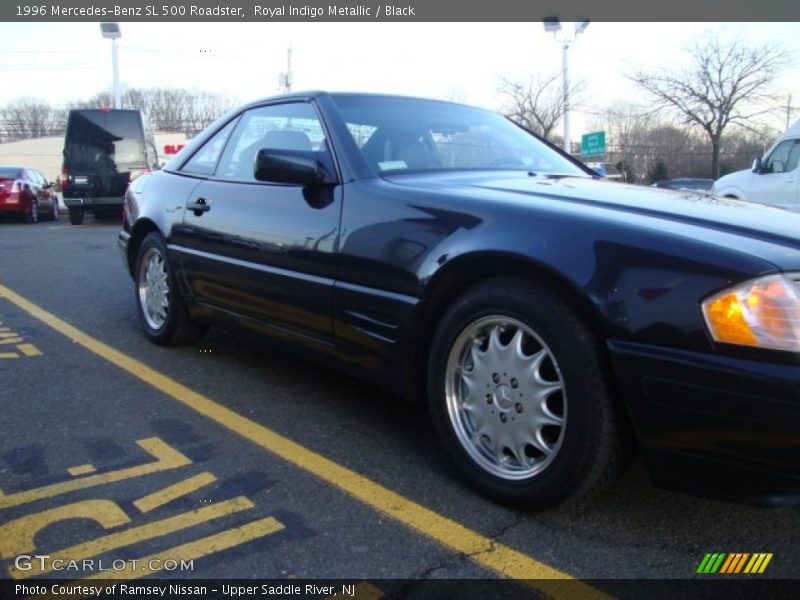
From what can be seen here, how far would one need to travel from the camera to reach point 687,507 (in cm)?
243

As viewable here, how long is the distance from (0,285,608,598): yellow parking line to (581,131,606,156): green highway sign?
2161 centimetres

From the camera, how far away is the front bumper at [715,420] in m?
1.78

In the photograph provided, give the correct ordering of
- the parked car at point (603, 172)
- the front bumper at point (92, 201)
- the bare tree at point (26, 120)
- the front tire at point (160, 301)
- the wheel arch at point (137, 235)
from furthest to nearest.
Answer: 1. the bare tree at point (26, 120)
2. the front bumper at point (92, 201)
3. the wheel arch at point (137, 235)
4. the front tire at point (160, 301)
5. the parked car at point (603, 172)

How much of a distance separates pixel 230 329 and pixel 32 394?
1.02 m

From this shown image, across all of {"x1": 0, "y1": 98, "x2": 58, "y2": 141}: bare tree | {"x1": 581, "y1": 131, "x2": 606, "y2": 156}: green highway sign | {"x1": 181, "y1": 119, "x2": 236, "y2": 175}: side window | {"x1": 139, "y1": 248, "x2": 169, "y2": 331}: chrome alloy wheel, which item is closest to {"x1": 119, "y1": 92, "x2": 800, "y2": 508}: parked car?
{"x1": 181, "y1": 119, "x2": 236, "y2": 175}: side window

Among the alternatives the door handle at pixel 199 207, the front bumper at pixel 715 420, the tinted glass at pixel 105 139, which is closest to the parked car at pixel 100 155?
the tinted glass at pixel 105 139

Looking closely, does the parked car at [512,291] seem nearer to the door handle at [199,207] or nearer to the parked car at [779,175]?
the door handle at [199,207]

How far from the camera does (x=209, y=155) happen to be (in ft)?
13.5

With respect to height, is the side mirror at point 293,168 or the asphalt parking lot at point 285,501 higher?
the side mirror at point 293,168

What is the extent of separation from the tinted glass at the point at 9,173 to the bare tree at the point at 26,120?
47.4 meters

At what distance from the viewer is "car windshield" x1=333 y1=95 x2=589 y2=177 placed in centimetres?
321

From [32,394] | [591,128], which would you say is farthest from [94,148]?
[591,128]

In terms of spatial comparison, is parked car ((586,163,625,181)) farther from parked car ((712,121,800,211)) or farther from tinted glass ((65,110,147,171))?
tinted glass ((65,110,147,171))

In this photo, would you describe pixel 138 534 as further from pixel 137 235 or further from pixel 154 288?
pixel 137 235
